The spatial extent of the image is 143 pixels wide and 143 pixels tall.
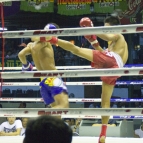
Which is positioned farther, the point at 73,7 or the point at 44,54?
the point at 73,7

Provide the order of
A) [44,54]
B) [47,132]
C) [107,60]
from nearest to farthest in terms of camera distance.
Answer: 1. [47,132]
2. [44,54]
3. [107,60]

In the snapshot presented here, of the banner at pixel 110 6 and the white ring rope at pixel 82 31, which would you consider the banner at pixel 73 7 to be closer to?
the banner at pixel 110 6

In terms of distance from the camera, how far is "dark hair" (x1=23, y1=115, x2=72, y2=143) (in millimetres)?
1166

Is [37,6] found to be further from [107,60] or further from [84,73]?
[84,73]

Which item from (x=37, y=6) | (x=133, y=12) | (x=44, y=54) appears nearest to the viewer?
(x=44, y=54)

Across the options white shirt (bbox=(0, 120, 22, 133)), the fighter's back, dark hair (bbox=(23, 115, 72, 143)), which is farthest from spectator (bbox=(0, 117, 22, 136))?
dark hair (bbox=(23, 115, 72, 143))

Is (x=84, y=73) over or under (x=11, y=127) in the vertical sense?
over

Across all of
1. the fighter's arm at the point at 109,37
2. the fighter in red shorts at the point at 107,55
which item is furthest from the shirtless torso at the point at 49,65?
Result: the fighter's arm at the point at 109,37

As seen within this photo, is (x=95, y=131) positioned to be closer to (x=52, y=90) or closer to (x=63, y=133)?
(x=52, y=90)

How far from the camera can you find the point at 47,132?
1175 mm

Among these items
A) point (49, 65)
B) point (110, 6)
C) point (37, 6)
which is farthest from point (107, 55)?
point (37, 6)

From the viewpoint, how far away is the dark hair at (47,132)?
117cm

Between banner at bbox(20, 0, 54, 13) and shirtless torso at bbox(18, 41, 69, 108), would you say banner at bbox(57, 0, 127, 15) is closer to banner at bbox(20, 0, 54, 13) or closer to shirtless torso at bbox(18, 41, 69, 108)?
banner at bbox(20, 0, 54, 13)

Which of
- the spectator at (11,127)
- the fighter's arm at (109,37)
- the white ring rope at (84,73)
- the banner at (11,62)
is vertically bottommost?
the spectator at (11,127)
